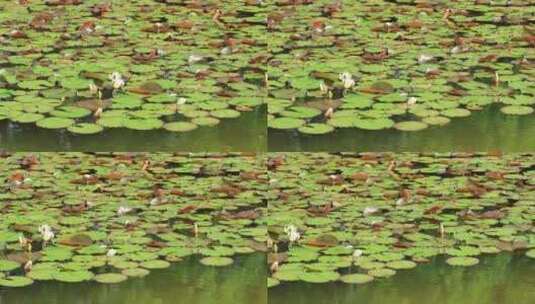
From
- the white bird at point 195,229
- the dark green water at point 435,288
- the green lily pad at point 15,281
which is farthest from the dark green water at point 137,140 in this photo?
the dark green water at point 435,288

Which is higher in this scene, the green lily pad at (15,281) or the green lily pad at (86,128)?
the green lily pad at (86,128)

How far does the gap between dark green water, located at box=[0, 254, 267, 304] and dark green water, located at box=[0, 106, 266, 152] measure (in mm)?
886

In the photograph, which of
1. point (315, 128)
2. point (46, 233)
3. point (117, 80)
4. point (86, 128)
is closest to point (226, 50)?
point (117, 80)

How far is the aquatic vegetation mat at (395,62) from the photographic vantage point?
7.26m

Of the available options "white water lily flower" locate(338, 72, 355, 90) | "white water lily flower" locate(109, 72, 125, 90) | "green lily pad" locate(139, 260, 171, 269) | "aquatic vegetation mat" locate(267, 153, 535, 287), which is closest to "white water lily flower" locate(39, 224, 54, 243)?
"green lily pad" locate(139, 260, 171, 269)

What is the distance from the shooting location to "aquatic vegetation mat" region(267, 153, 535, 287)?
6.34m

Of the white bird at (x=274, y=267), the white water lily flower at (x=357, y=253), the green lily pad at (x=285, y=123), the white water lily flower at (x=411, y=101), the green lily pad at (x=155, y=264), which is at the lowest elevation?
the white bird at (x=274, y=267)

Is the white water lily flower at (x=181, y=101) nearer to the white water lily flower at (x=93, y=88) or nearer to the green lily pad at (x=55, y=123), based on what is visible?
the white water lily flower at (x=93, y=88)

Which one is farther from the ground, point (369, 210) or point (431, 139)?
point (431, 139)

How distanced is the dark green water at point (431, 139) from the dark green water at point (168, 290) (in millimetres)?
951

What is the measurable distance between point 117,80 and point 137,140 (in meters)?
0.61

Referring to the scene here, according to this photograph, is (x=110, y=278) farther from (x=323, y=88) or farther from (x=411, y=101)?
(x=411, y=101)

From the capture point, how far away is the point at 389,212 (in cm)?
681

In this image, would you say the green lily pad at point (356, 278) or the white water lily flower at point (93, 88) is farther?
the white water lily flower at point (93, 88)
